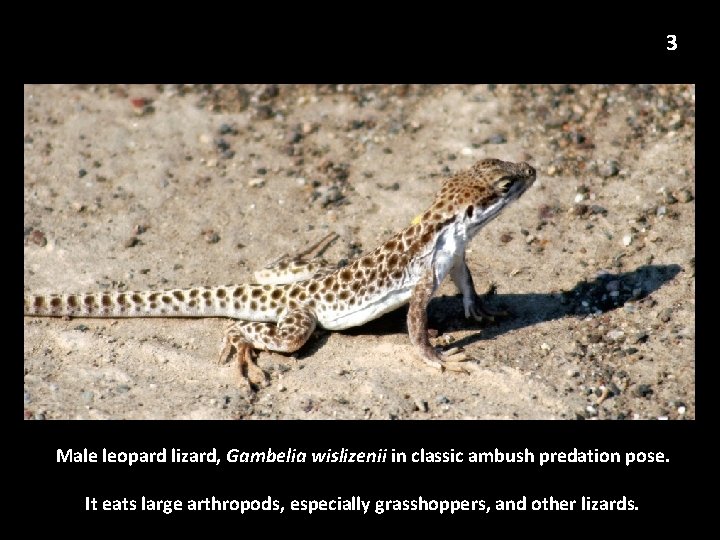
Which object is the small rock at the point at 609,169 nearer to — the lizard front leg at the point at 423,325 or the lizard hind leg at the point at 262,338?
the lizard front leg at the point at 423,325

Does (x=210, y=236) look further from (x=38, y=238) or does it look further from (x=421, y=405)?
(x=421, y=405)

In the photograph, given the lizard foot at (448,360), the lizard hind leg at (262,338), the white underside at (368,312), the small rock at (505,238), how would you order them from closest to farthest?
the lizard foot at (448,360)
the lizard hind leg at (262,338)
the white underside at (368,312)
the small rock at (505,238)

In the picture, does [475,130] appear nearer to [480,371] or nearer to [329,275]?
[329,275]

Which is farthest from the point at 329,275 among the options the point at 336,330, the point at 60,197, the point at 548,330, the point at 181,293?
the point at 60,197

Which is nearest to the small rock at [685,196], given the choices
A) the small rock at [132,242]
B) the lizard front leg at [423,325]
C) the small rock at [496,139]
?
the small rock at [496,139]

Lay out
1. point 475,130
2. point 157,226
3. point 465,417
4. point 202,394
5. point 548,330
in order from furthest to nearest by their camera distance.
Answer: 1. point 475,130
2. point 157,226
3. point 548,330
4. point 202,394
5. point 465,417
